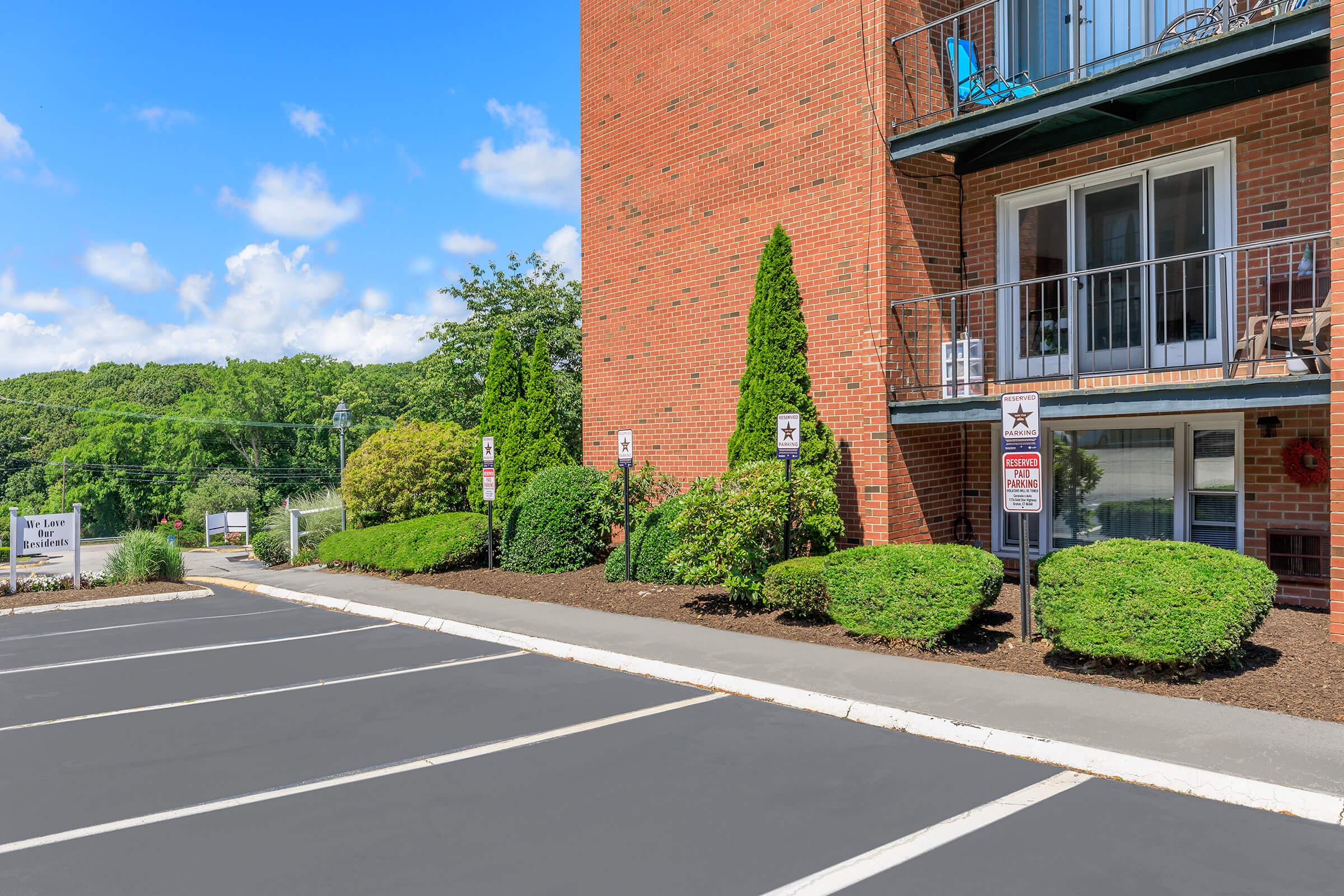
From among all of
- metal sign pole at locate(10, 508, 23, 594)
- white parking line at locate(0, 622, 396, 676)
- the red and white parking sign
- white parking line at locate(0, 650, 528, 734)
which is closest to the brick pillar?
the red and white parking sign

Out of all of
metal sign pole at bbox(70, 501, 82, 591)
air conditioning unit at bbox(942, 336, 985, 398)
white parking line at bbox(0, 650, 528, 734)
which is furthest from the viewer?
metal sign pole at bbox(70, 501, 82, 591)

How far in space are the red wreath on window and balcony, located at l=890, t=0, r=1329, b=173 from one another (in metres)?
3.60

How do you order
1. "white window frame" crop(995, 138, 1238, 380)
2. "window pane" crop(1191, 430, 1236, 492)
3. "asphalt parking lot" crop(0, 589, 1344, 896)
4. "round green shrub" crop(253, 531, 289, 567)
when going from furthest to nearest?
"round green shrub" crop(253, 531, 289, 567), "window pane" crop(1191, 430, 1236, 492), "white window frame" crop(995, 138, 1238, 380), "asphalt parking lot" crop(0, 589, 1344, 896)

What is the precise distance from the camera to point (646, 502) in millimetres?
14414

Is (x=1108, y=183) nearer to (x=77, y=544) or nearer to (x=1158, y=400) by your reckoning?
(x=1158, y=400)

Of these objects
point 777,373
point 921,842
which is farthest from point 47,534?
point 921,842

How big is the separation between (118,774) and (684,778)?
358 cm

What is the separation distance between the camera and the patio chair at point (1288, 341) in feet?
27.2

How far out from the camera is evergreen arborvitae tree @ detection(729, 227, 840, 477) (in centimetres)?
1141

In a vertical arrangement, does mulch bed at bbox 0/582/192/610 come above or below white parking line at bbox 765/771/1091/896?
below

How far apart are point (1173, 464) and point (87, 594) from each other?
1635 centimetres

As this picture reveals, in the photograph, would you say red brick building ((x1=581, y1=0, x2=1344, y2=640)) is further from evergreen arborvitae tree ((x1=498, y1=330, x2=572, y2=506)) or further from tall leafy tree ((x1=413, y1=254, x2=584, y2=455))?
tall leafy tree ((x1=413, y1=254, x2=584, y2=455))

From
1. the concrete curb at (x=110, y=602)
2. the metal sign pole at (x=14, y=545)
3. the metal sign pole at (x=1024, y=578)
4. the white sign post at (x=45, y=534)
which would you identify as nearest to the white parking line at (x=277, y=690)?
the metal sign pole at (x=1024, y=578)

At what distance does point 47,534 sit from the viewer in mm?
15875
